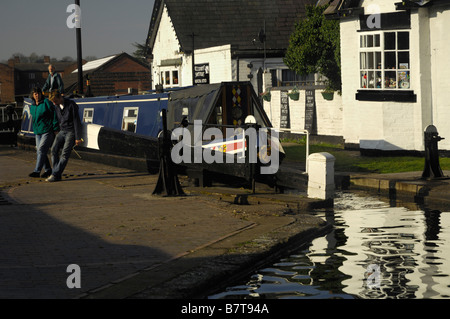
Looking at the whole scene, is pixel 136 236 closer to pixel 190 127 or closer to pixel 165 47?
pixel 190 127

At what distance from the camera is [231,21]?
39.8 m

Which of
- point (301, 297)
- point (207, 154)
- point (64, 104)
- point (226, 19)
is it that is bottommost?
point (301, 297)

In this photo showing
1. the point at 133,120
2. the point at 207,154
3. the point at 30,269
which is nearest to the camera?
the point at 30,269

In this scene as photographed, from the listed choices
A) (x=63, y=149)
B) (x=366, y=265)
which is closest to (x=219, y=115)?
(x=63, y=149)

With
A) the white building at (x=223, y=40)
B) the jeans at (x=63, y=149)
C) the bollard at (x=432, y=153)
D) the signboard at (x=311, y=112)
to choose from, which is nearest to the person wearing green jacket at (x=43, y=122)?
the jeans at (x=63, y=149)

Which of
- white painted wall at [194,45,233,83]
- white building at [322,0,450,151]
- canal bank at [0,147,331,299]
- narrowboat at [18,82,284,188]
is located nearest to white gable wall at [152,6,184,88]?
white painted wall at [194,45,233,83]

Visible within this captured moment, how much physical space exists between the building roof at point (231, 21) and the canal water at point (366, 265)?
2766 cm

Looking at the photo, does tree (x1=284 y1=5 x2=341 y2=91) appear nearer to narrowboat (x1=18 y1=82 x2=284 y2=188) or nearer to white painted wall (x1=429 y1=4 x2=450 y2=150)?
white painted wall (x1=429 y1=4 x2=450 y2=150)

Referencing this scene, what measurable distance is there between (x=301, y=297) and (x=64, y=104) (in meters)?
10.1

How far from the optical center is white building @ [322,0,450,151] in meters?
19.7

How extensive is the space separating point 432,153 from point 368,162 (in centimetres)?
435

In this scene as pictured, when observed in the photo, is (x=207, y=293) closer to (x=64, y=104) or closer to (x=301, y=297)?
(x=301, y=297)

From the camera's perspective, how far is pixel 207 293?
7.14 metres
